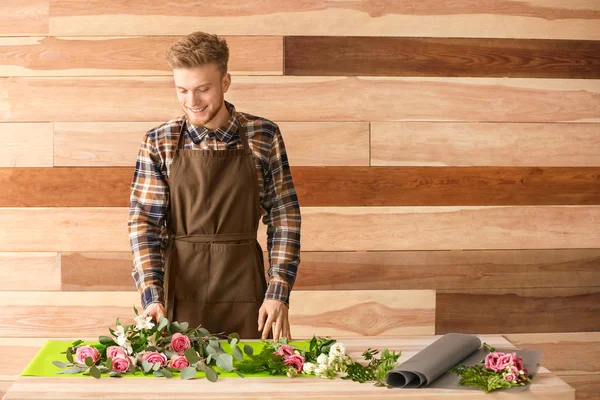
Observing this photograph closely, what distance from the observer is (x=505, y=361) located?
184cm

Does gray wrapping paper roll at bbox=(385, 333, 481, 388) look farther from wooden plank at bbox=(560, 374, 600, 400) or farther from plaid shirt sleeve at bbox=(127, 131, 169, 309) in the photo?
wooden plank at bbox=(560, 374, 600, 400)

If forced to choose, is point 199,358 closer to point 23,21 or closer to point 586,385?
point 23,21

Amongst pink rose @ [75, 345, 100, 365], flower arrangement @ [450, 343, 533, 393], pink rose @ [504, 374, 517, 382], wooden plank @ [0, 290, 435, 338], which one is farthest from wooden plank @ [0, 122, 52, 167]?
pink rose @ [504, 374, 517, 382]

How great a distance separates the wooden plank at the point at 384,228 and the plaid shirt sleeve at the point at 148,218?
961 mm

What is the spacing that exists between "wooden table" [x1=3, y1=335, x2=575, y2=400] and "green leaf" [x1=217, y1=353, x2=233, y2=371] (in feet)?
0.14

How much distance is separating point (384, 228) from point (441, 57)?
2.69 ft

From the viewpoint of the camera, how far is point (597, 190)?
3.56 meters

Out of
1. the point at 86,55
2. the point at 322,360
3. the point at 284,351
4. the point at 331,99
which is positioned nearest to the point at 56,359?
the point at 284,351

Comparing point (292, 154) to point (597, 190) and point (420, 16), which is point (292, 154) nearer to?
point (420, 16)

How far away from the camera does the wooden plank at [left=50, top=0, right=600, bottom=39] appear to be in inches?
130

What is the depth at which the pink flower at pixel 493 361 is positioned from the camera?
184cm

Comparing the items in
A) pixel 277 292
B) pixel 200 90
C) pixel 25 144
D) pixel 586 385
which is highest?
pixel 200 90

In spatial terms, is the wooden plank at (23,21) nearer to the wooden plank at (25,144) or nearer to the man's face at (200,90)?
the wooden plank at (25,144)

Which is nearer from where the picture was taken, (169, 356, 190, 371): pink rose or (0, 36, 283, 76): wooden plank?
(169, 356, 190, 371): pink rose
